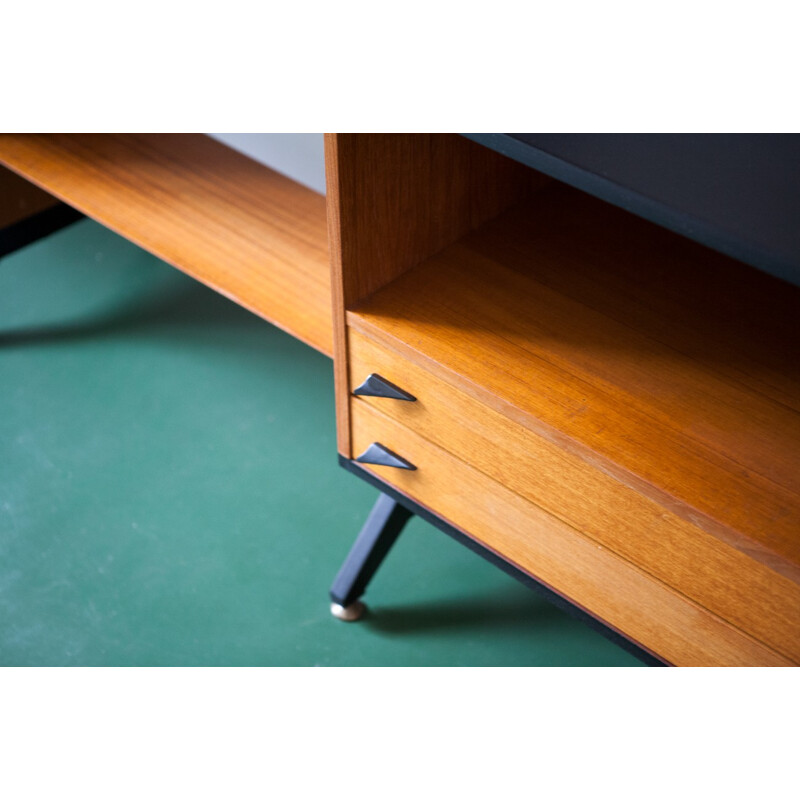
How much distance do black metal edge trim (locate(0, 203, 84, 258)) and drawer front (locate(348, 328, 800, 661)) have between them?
1013 millimetres

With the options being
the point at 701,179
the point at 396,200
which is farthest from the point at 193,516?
the point at 701,179

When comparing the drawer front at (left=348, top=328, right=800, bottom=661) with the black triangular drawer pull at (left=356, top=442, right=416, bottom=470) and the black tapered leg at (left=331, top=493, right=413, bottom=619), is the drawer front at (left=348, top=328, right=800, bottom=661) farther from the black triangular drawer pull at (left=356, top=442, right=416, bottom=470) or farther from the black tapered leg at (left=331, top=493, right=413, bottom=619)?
the black tapered leg at (left=331, top=493, right=413, bottom=619)

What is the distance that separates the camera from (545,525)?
3.21 feet

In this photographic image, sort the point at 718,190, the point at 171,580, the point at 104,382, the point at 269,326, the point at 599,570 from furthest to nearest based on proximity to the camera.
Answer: the point at 269,326
the point at 104,382
the point at 171,580
the point at 599,570
the point at 718,190

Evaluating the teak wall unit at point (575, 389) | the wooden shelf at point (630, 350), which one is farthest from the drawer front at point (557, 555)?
the wooden shelf at point (630, 350)

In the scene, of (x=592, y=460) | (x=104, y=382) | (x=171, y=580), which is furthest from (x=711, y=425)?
(x=104, y=382)

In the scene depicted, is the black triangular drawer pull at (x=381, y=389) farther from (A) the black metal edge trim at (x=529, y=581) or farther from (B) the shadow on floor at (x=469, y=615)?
(B) the shadow on floor at (x=469, y=615)

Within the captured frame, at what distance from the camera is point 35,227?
5.97 ft

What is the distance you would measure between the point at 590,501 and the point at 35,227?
1.31 meters

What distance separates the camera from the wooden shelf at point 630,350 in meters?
0.85

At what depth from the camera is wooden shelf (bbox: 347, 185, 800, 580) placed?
847 mm

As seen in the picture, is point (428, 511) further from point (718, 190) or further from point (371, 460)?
point (718, 190)

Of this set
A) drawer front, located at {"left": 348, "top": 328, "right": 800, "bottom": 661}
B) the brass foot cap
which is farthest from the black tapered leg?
drawer front, located at {"left": 348, "top": 328, "right": 800, "bottom": 661}
